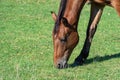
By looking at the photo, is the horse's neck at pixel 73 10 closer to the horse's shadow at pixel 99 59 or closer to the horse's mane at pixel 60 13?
the horse's mane at pixel 60 13

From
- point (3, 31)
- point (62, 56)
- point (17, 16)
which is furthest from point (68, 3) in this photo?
point (17, 16)

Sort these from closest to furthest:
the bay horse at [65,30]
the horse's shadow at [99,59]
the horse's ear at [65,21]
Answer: the horse's ear at [65,21] → the bay horse at [65,30] → the horse's shadow at [99,59]

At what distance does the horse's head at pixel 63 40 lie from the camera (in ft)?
23.4

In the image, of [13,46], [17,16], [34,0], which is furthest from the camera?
[34,0]

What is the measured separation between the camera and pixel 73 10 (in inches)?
288

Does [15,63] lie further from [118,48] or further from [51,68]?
[118,48]

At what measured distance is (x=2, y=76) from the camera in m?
6.81

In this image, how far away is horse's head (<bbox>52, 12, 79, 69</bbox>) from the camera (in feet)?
23.4

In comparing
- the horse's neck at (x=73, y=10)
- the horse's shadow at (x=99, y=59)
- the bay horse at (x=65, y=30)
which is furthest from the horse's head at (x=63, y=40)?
the horse's shadow at (x=99, y=59)

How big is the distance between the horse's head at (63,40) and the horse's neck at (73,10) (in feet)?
0.36

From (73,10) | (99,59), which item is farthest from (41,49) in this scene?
(73,10)

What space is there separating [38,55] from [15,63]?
2.49 ft

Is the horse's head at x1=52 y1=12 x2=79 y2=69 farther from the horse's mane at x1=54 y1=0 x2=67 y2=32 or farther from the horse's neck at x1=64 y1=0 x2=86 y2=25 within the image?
the horse's neck at x1=64 y1=0 x2=86 y2=25

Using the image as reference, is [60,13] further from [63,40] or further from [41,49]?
[41,49]
